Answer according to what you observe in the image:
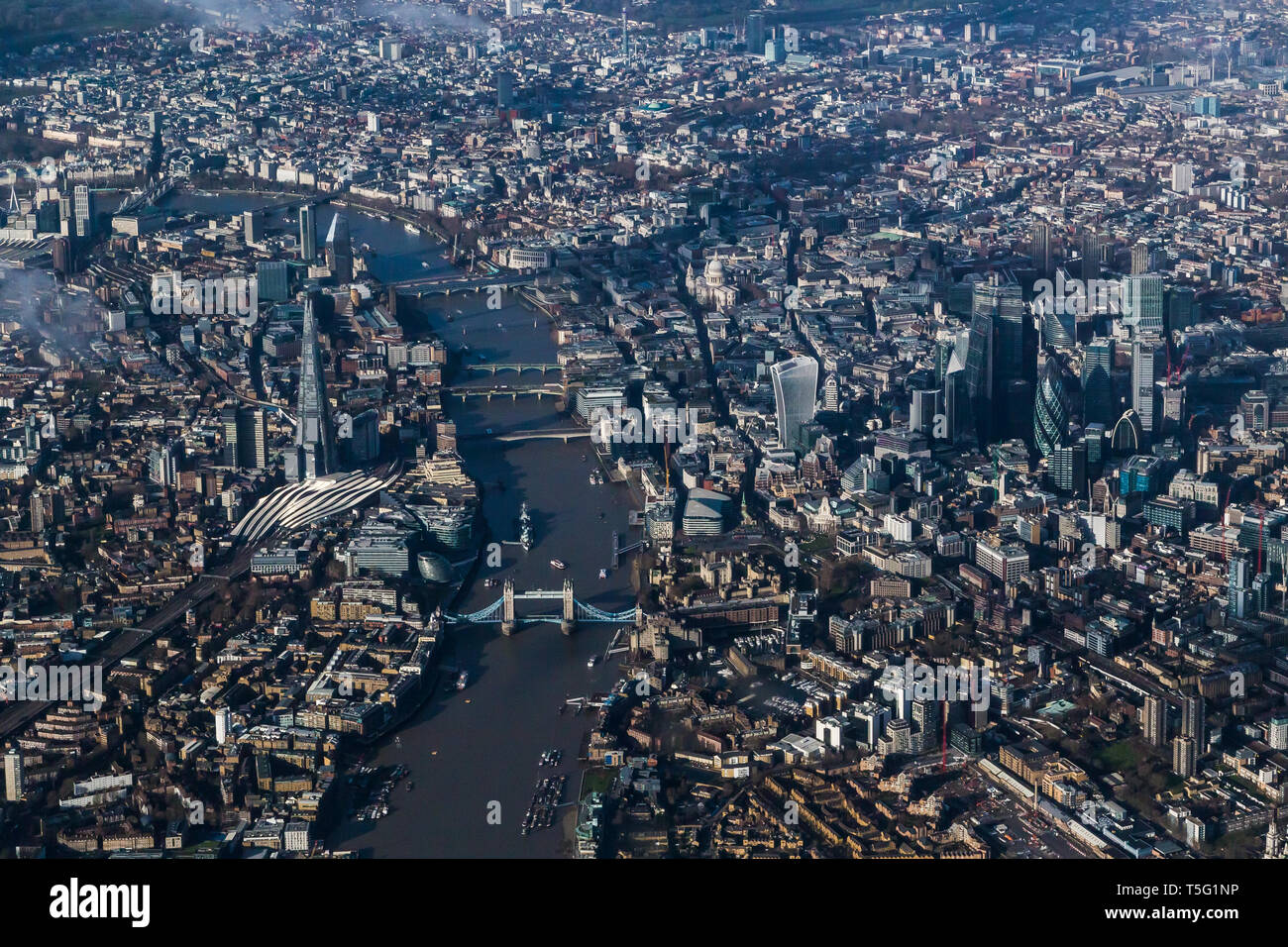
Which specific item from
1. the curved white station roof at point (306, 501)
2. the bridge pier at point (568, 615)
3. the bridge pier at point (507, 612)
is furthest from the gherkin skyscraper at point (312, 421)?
the bridge pier at point (568, 615)

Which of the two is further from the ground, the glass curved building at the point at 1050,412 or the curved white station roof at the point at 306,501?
the glass curved building at the point at 1050,412

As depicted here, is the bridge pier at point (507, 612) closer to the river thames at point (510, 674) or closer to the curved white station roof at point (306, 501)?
the river thames at point (510, 674)

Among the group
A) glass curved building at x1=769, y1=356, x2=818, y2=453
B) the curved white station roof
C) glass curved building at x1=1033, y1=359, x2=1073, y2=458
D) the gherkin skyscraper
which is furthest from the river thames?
glass curved building at x1=1033, y1=359, x2=1073, y2=458

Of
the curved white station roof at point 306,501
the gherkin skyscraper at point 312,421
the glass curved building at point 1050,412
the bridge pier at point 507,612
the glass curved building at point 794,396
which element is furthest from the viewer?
the glass curved building at point 794,396

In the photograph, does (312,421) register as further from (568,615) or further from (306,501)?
(568,615)

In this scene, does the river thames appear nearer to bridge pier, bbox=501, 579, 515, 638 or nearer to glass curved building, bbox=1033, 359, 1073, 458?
bridge pier, bbox=501, 579, 515, 638
